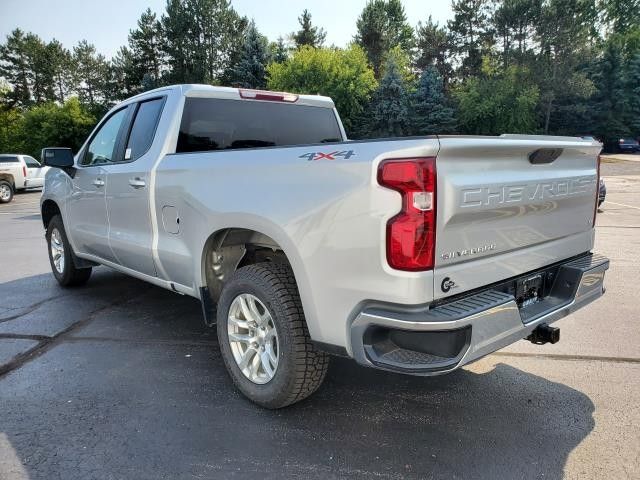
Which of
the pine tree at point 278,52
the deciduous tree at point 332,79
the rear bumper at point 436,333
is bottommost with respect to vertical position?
the rear bumper at point 436,333

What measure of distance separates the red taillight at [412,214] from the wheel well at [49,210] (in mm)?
4754

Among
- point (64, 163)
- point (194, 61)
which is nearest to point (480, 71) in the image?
point (194, 61)

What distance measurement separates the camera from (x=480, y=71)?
176 feet

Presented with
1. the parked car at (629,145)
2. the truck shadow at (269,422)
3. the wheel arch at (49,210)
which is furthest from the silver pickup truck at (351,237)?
the parked car at (629,145)

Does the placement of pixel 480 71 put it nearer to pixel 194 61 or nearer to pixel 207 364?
pixel 194 61

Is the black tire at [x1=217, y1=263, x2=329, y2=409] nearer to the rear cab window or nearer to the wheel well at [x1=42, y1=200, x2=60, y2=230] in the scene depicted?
the rear cab window

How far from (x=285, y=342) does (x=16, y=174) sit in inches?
792

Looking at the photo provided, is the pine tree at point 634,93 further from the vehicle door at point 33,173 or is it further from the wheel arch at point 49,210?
the wheel arch at point 49,210

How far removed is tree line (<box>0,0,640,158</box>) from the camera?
144 ft

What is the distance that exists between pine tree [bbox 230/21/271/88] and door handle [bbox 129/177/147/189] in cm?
4633

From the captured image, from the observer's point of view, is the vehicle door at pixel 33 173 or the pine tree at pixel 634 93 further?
the pine tree at pixel 634 93

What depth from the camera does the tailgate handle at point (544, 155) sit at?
2.71 metres

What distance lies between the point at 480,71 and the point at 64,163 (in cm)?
5496

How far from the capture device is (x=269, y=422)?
115 inches
